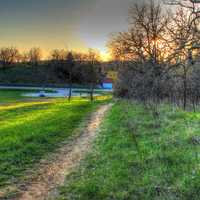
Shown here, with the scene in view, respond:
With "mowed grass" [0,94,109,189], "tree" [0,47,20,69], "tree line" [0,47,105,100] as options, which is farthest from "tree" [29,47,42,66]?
"mowed grass" [0,94,109,189]

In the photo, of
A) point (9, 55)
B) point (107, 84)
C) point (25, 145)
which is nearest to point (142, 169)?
point (25, 145)

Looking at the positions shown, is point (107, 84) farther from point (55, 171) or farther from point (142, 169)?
point (142, 169)

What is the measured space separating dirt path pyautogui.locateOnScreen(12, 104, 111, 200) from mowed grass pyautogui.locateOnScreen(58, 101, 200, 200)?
0.26m

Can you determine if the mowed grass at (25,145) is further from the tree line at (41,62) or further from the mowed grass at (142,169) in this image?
the tree line at (41,62)

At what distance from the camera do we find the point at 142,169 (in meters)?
6.06

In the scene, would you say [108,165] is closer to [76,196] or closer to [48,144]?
[76,196]

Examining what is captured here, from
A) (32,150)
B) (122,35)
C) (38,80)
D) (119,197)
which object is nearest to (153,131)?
(32,150)

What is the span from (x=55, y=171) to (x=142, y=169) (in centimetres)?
210

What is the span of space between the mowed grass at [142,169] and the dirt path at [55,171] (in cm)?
26

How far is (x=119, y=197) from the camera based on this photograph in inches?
188

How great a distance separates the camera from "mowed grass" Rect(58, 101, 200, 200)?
4906 mm

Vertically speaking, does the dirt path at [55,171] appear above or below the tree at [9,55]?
below

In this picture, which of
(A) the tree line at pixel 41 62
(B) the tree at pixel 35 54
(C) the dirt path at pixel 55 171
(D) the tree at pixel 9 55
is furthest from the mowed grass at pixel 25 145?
(B) the tree at pixel 35 54

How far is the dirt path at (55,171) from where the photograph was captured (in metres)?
5.22
